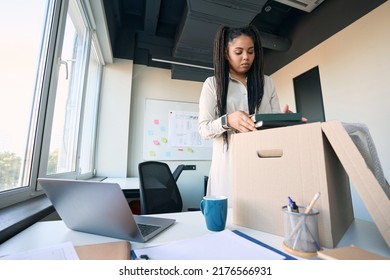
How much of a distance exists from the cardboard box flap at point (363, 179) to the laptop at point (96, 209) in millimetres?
526

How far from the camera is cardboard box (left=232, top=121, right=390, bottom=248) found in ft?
1.41

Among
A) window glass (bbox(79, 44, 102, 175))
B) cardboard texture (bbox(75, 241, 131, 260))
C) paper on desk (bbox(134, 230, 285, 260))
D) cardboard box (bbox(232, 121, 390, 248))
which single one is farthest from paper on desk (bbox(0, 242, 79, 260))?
window glass (bbox(79, 44, 102, 175))

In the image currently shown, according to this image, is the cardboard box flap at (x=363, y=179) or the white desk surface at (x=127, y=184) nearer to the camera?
the cardboard box flap at (x=363, y=179)

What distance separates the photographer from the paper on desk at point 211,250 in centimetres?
42

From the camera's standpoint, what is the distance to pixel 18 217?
2.23 ft

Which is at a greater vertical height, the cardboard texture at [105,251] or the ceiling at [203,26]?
the ceiling at [203,26]

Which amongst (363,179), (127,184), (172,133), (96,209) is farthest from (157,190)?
(172,133)

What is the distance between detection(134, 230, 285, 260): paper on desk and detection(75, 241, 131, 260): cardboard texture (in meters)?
0.03

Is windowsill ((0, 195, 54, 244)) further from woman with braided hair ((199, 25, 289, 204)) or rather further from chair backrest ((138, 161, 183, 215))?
woman with braided hair ((199, 25, 289, 204))

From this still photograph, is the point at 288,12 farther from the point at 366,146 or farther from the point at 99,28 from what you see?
the point at 366,146

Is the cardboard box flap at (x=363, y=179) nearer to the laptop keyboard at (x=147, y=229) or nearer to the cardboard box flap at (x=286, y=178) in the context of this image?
the cardboard box flap at (x=286, y=178)

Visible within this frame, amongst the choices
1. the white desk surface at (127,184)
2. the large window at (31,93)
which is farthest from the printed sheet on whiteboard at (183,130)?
the large window at (31,93)

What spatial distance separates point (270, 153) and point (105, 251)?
52cm

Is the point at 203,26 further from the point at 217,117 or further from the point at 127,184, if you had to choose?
the point at 127,184
